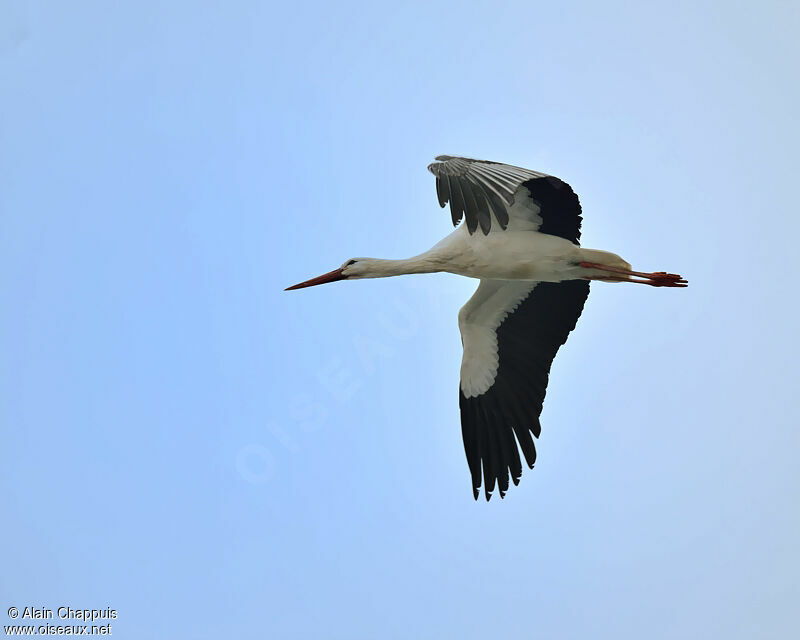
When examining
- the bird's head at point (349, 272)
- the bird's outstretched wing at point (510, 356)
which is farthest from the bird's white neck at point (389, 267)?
the bird's outstretched wing at point (510, 356)

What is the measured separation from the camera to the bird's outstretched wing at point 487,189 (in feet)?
23.3

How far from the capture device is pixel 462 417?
9.98 meters

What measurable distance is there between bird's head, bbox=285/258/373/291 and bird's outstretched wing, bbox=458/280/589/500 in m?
1.02

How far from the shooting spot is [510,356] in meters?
9.80

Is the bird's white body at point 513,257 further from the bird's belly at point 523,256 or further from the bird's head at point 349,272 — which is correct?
the bird's head at point 349,272

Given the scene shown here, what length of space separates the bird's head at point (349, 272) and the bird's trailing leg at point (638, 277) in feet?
6.20

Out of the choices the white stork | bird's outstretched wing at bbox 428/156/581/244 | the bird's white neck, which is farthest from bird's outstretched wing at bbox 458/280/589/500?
bird's outstretched wing at bbox 428/156/581/244

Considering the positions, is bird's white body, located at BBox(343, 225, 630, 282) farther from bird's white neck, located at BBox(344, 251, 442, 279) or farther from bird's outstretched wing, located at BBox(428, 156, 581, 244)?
bird's outstretched wing, located at BBox(428, 156, 581, 244)

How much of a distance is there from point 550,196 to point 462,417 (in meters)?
2.46

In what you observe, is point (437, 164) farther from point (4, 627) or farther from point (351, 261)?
point (4, 627)

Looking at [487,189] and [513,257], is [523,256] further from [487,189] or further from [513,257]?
[487,189]

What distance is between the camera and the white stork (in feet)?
28.6

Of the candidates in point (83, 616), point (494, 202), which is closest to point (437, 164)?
point (494, 202)

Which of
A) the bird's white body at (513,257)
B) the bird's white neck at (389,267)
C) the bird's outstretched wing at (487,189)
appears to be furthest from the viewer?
the bird's white neck at (389,267)
